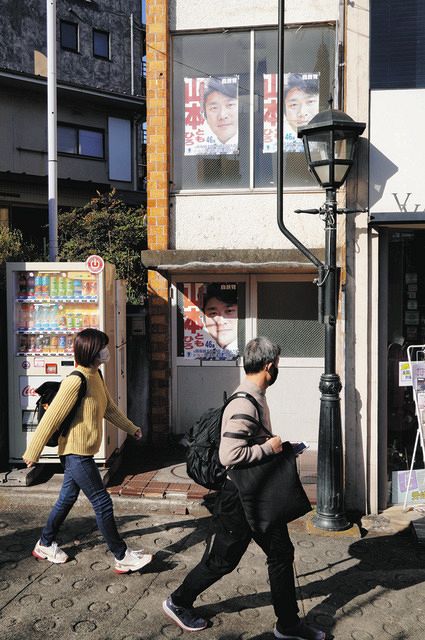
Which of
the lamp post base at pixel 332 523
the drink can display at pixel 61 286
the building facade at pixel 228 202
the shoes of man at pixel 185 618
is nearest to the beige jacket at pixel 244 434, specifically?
the shoes of man at pixel 185 618

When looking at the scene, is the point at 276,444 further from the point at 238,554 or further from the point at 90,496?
the point at 90,496

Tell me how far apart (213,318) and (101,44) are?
1925 cm

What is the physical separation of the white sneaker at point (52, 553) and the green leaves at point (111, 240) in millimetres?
7170

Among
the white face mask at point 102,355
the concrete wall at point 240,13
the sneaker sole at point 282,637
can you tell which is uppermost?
the concrete wall at point 240,13

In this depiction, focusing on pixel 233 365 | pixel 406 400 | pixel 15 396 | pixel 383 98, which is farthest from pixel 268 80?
pixel 15 396

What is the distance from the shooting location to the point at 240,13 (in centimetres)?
777

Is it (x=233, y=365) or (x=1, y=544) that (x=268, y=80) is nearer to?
(x=233, y=365)

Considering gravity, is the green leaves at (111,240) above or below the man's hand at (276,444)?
above

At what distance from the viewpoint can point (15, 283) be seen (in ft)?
22.4

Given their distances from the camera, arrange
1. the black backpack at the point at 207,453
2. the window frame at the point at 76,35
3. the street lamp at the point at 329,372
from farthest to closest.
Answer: the window frame at the point at 76,35, the street lamp at the point at 329,372, the black backpack at the point at 207,453

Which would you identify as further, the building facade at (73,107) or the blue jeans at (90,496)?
the building facade at (73,107)

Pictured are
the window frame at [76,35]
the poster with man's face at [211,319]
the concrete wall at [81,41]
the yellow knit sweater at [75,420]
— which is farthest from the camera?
the window frame at [76,35]

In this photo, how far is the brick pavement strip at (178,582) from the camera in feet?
13.0

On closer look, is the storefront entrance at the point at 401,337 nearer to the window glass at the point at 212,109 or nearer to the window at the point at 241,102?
the window at the point at 241,102
